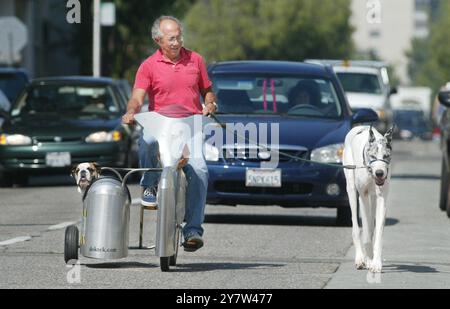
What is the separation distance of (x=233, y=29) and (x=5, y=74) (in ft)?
204

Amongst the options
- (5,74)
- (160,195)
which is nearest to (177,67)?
(160,195)

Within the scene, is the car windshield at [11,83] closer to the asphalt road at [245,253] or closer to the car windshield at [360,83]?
the asphalt road at [245,253]

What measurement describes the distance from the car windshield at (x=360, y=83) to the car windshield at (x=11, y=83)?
900cm

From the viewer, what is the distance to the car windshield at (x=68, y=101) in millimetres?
22953

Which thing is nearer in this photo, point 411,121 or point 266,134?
point 266,134

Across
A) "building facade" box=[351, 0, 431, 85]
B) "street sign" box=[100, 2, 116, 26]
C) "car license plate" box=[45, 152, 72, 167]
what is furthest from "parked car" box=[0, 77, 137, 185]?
"building facade" box=[351, 0, 431, 85]

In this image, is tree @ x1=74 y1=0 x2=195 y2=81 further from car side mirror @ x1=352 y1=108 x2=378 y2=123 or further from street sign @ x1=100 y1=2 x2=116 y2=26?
car side mirror @ x1=352 y1=108 x2=378 y2=123

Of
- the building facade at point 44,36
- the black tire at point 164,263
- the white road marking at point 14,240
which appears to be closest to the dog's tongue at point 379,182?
the black tire at point 164,263

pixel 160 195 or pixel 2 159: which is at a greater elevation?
pixel 160 195

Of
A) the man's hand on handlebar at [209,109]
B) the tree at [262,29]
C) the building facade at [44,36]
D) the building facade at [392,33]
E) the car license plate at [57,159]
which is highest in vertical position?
the man's hand on handlebar at [209,109]

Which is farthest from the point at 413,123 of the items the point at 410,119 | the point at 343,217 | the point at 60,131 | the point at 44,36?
the point at 343,217

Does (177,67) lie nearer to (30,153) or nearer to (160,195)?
(160,195)

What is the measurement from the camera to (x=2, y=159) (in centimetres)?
2214

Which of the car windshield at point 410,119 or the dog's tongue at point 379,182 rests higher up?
the dog's tongue at point 379,182
